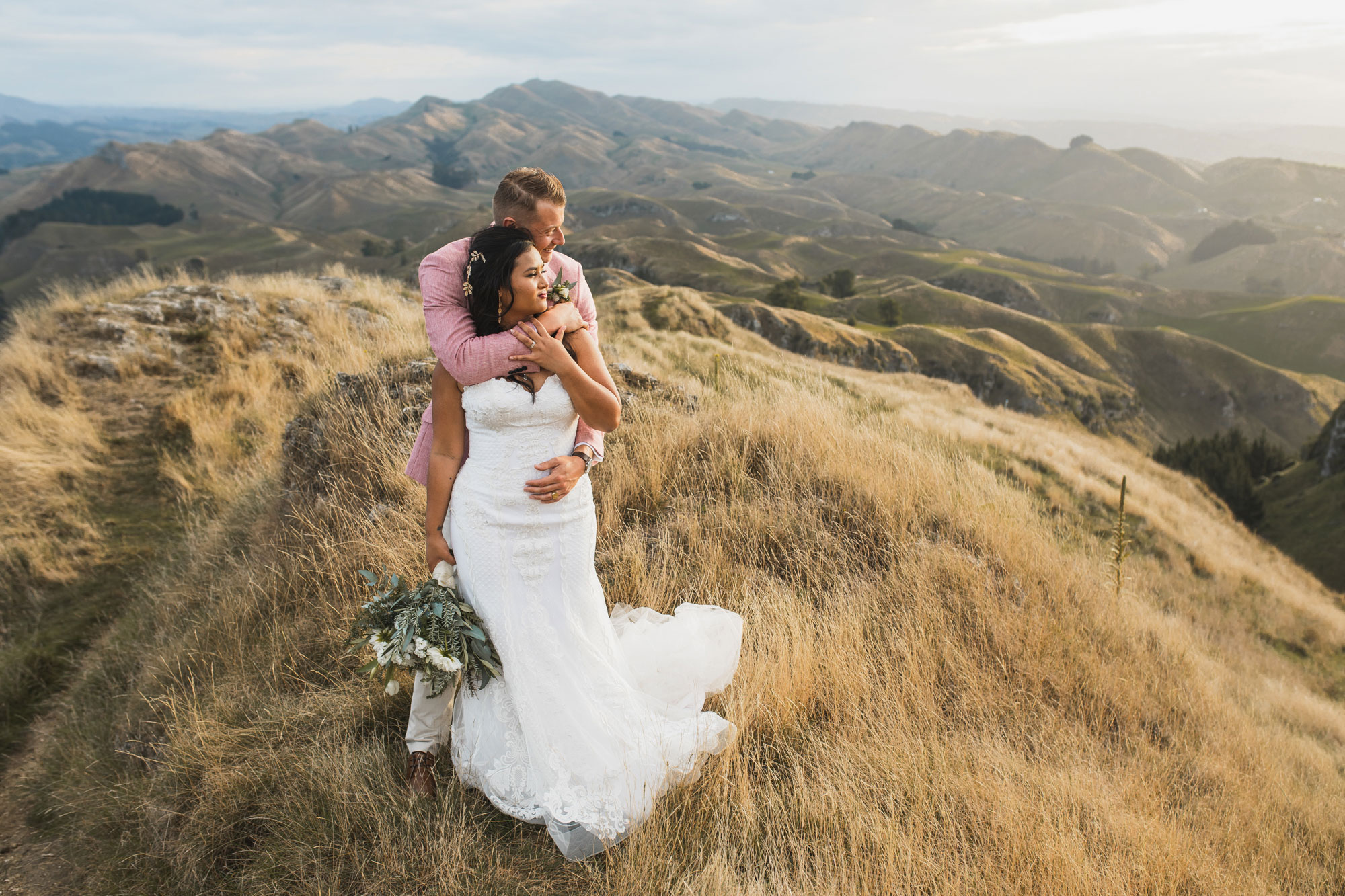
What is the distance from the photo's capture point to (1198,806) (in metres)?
3.14

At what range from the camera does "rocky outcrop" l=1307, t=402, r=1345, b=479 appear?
1865 inches

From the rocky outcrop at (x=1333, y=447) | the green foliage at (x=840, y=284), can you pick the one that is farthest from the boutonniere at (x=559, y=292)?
the green foliage at (x=840, y=284)

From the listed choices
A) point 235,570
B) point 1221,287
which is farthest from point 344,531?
point 1221,287

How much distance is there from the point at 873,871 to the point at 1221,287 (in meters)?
170

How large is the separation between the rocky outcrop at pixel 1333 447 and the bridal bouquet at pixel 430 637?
209ft

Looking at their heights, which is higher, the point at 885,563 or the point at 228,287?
the point at 228,287

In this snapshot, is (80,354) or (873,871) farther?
(80,354)

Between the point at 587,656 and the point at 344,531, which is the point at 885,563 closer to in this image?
the point at 587,656

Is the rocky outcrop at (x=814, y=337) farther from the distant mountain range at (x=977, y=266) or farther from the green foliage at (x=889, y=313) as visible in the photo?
the green foliage at (x=889, y=313)

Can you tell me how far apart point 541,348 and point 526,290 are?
8.7 inches

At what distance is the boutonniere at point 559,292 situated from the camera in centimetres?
261

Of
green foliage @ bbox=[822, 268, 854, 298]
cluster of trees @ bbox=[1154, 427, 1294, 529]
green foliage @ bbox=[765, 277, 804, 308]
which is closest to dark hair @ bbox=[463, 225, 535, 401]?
cluster of trees @ bbox=[1154, 427, 1294, 529]

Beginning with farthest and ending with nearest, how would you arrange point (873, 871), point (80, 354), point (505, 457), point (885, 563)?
point (80, 354), point (885, 563), point (505, 457), point (873, 871)

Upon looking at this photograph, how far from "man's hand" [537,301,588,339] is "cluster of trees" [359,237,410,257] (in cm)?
13470
